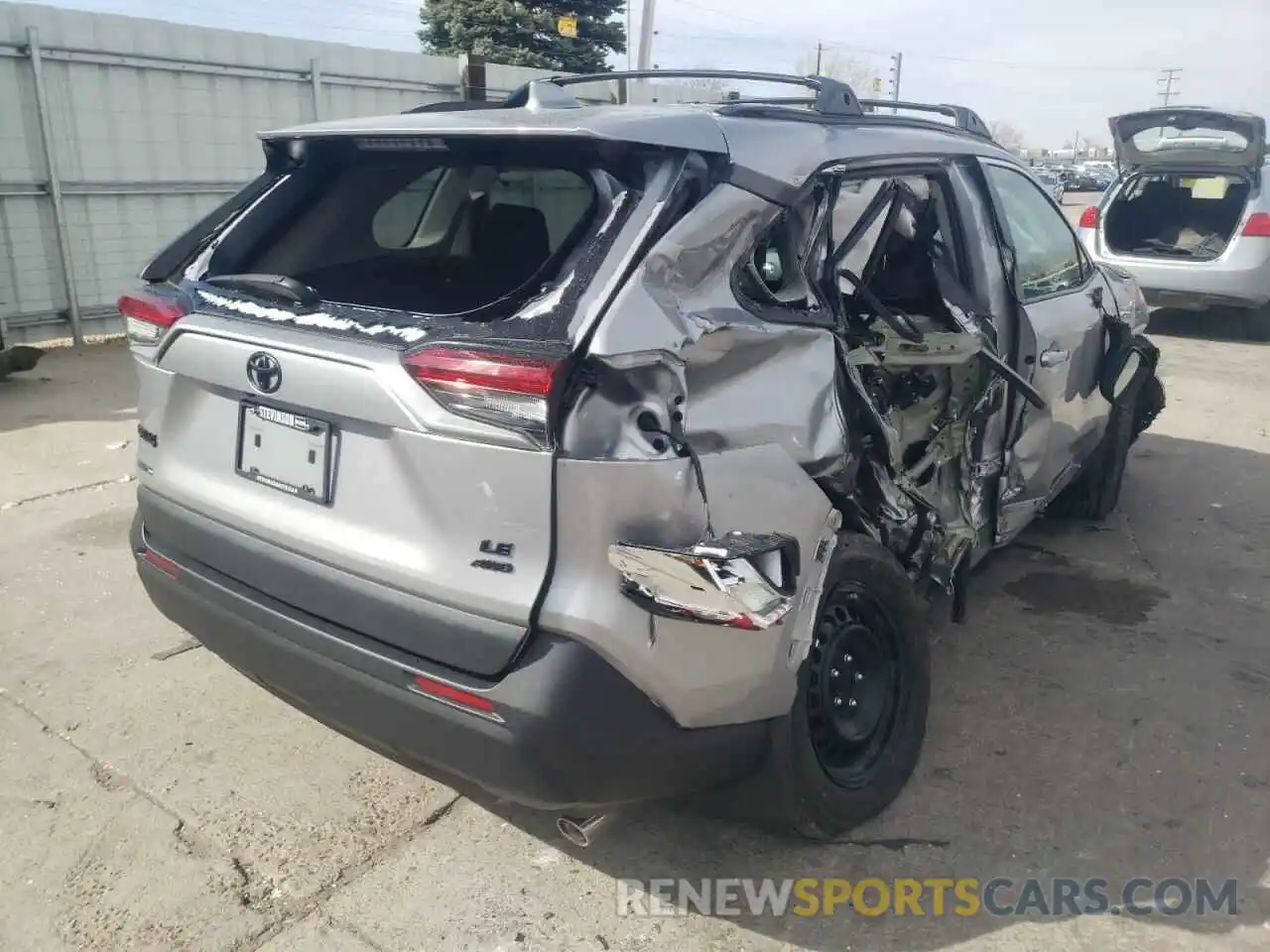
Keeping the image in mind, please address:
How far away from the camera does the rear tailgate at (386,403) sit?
6.65 feet

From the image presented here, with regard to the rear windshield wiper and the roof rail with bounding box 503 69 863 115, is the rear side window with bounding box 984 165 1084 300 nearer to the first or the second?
the roof rail with bounding box 503 69 863 115

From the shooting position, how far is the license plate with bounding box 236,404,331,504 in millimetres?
2297

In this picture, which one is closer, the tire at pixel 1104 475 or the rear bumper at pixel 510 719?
the rear bumper at pixel 510 719

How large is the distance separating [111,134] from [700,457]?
8908 mm

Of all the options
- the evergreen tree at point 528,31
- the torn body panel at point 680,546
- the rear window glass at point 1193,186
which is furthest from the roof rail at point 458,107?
the evergreen tree at point 528,31

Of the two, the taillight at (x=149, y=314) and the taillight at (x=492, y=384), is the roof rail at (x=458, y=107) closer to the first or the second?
the taillight at (x=149, y=314)

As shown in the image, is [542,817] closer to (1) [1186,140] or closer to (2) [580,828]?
(2) [580,828]

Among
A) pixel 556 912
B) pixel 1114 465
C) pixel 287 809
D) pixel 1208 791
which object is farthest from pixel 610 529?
pixel 1114 465

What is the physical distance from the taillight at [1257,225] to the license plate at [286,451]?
393 inches

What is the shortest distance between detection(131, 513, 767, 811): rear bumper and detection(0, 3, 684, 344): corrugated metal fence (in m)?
7.56

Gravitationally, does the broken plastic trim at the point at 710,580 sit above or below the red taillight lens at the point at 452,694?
above

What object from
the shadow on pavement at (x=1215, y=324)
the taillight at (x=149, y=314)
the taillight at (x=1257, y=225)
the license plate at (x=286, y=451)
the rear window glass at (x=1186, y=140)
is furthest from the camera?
the shadow on pavement at (x=1215, y=324)

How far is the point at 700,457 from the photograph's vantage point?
2117mm

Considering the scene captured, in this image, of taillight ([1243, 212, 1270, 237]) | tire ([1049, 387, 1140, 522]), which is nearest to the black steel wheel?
tire ([1049, 387, 1140, 522])
